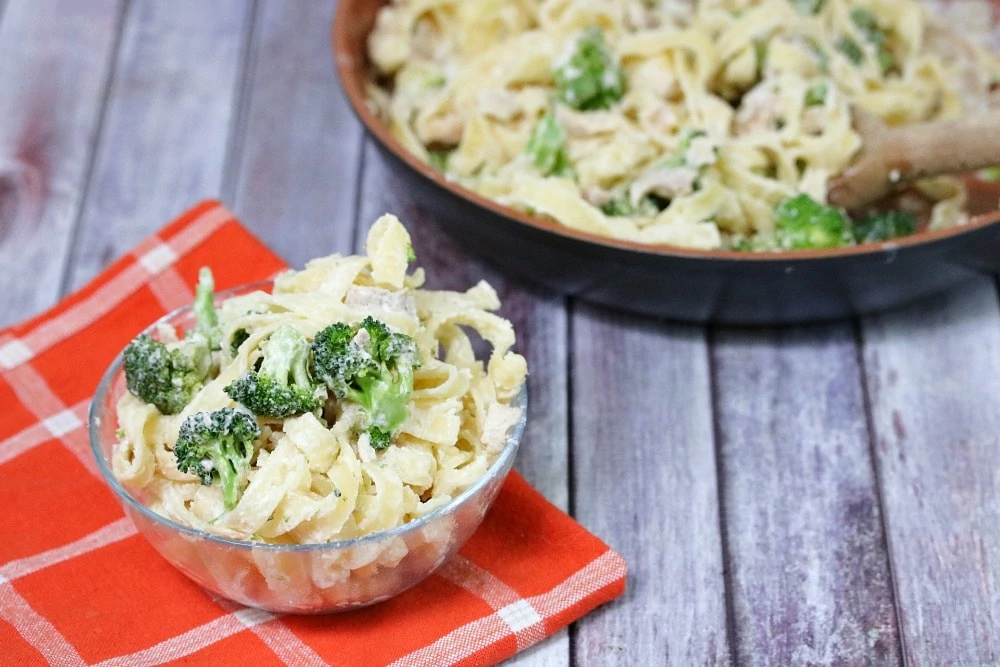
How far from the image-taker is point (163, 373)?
2.23 metres

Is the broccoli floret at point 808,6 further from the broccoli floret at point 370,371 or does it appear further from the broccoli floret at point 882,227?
the broccoli floret at point 370,371

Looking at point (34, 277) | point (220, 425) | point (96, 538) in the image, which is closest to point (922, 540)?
point (220, 425)

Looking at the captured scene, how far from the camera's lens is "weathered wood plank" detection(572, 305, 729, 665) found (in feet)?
7.91

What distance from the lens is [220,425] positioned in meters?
2.05

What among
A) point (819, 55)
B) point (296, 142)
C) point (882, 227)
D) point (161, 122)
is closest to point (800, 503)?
point (882, 227)

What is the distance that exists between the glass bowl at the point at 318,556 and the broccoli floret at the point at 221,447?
3.8 inches

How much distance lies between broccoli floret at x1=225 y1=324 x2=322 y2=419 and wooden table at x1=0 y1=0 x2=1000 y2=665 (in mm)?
722

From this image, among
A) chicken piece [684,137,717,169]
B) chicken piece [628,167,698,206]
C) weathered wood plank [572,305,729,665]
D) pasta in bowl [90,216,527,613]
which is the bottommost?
weathered wood plank [572,305,729,665]

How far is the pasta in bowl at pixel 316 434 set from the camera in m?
2.06

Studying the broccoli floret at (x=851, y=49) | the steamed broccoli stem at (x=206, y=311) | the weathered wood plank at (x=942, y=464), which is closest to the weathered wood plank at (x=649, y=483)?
the weathered wood plank at (x=942, y=464)

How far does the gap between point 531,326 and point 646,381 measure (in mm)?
350

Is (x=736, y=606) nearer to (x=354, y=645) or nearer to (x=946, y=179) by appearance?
(x=354, y=645)

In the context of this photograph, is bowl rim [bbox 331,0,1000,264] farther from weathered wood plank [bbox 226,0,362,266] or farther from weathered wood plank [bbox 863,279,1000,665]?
weathered wood plank [bbox 226,0,362,266]

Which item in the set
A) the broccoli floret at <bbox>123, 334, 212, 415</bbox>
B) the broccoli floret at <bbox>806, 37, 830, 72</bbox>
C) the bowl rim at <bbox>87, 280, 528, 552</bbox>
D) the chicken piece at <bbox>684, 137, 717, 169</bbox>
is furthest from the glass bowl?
the broccoli floret at <bbox>806, 37, 830, 72</bbox>
